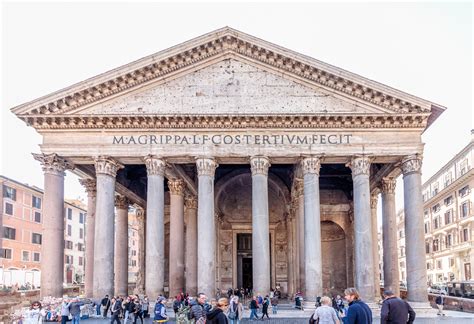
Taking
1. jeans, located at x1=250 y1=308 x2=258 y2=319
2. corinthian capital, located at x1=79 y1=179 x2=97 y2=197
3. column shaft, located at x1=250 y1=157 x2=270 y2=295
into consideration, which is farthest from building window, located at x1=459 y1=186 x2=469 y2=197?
corinthian capital, located at x1=79 y1=179 x2=97 y2=197

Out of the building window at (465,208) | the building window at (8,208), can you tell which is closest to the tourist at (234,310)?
the building window at (8,208)

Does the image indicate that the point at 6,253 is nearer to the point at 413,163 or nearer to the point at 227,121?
the point at 227,121

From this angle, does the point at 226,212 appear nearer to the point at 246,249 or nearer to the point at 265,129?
the point at 246,249

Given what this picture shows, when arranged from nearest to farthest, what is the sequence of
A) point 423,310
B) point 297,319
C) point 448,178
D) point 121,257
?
point 297,319, point 423,310, point 121,257, point 448,178

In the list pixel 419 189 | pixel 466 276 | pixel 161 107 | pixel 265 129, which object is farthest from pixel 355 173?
pixel 466 276

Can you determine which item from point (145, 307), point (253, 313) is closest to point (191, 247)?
point (253, 313)

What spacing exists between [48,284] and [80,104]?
25.5 ft

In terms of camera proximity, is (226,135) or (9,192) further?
(9,192)

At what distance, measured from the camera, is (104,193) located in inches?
947

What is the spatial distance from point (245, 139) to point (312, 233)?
4.95 meters

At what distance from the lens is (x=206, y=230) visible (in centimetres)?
2347

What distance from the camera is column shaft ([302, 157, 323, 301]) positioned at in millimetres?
23328

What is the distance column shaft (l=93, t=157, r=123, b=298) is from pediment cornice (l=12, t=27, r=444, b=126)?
2721 millimetres

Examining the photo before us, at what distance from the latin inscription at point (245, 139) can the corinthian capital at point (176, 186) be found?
392 centimetres
